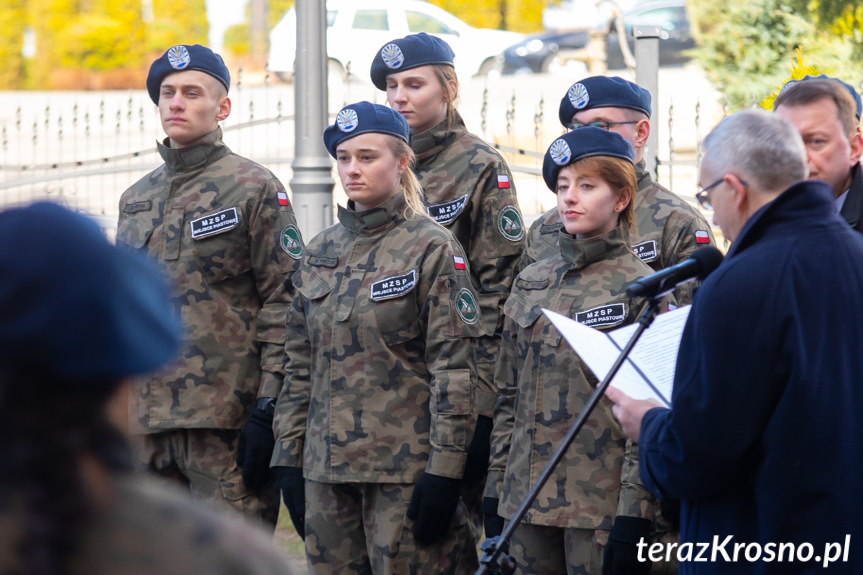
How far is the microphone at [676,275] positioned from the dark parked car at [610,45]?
864 inches

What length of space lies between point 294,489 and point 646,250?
5.11 ft

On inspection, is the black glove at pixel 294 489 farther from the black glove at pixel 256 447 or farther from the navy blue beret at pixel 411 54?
the navy blue beret at pixel 411 54

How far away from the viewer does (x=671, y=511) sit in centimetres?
322

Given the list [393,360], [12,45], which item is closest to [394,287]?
[393,360]

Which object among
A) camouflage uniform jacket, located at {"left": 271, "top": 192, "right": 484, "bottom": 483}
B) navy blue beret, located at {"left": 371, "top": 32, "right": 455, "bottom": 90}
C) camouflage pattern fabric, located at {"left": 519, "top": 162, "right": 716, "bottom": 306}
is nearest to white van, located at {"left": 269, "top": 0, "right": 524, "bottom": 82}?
navy blue beret, located at {"left": 371, "top": 32, "right": 455, "bottom": 90}

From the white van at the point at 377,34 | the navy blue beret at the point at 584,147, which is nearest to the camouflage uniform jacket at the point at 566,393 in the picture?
the navy blue beret at the point at 584,147

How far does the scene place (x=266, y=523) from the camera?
13.5 ft

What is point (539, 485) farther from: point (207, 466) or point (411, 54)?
point (411, 54)

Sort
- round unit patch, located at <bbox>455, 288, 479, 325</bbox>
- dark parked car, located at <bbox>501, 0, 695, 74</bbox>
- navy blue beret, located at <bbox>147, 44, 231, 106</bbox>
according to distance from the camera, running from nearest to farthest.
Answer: round unit patch, located at <bbox>455, 288, 479, 325</bbox>, navy blue beret, located at <bbox>147, 44, 231, 106</bbox>, dark parked car, located at <bbox>501, 0, 695, 74</bbox>

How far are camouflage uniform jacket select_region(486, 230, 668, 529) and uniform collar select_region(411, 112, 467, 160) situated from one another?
3.89 feet

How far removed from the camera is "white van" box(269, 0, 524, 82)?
1702 centimetres

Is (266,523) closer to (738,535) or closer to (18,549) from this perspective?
(738,535)

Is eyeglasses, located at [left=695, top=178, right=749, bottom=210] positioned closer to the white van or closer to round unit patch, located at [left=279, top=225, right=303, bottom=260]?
round unit patch, located at [left=279, top=225, right=303, bottom=260]

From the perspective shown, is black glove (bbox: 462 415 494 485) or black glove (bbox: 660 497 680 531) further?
black glove (bbox: 462 415 494 485)
